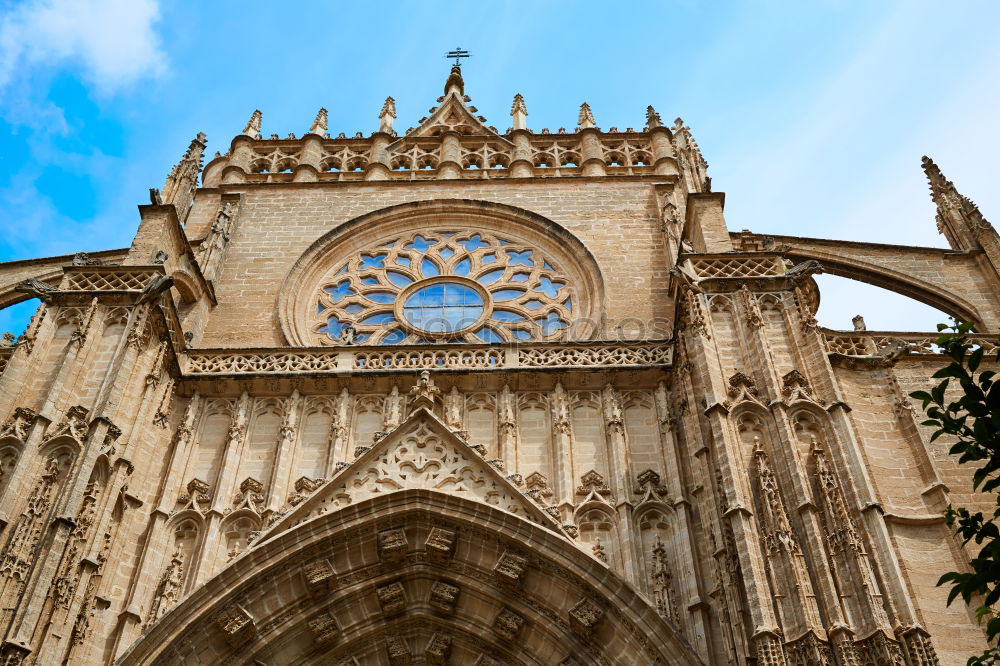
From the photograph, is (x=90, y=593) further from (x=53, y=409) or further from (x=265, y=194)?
(x=265, y=194)

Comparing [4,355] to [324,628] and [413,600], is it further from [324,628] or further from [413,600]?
[413,600]

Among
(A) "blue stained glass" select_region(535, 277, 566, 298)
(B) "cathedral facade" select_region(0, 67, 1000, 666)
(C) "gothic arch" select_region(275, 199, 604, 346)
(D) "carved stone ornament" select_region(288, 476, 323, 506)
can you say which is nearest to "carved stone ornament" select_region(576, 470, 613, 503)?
(B) "cathedral facade" select_region(0, 67, 1000, 666)

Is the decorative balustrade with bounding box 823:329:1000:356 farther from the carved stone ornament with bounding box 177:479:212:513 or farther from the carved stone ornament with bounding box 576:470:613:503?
the carved stone ornament with bounding box 177:479:212:513

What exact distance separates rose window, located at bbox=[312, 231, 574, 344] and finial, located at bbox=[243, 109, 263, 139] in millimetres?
4500

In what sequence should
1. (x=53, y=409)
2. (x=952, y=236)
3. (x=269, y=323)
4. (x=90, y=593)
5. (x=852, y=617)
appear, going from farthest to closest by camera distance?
(x=952, y=236) < (x=269, y=323) < (x=53, y=409) < (x=90, y=593) < (x=852, y=617)

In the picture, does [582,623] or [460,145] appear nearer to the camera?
[582,623]

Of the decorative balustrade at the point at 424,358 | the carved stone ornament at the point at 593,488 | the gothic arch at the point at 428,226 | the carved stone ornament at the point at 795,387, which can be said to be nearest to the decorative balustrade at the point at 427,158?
the gothic arch at the point at 428,226

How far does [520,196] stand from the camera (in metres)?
18.1

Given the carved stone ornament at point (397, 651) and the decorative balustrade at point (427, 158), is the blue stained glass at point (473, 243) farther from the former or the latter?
the carved stone ornament at point (397, 651)

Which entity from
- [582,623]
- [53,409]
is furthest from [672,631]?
[53,409]

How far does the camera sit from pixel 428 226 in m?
18.0

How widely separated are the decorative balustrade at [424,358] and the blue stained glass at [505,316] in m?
2.34

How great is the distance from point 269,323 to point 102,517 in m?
5.11

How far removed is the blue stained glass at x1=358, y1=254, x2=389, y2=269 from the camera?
17.3 meters
